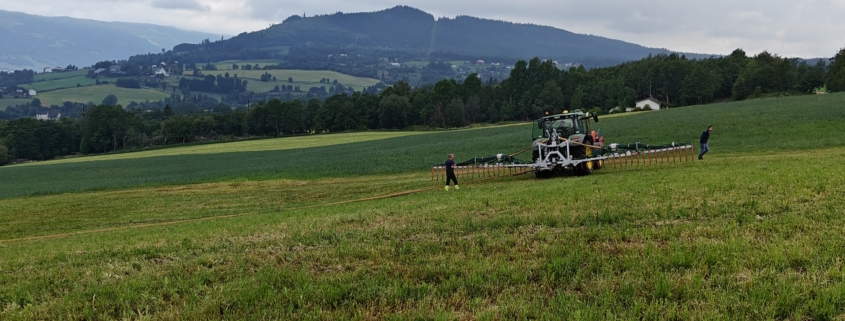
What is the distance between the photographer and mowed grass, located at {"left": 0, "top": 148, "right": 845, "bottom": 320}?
502 centimetres

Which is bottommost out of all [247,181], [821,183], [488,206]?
[247,181]

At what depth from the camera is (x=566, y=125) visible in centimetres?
2173

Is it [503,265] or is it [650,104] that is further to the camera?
[650,104]

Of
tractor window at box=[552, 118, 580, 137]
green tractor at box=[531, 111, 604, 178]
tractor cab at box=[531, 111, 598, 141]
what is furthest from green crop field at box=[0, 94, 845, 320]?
tractor window at box=[552, 118, 580, 137]

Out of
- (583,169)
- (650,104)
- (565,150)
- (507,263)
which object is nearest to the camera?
(507,263)

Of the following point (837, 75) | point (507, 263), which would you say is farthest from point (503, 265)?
point (837, 75)

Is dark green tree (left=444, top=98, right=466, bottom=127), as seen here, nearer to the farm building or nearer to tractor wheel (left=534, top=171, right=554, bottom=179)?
the farm building

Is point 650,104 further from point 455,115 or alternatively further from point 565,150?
point 565,150

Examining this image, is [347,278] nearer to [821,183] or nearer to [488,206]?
[488,206]

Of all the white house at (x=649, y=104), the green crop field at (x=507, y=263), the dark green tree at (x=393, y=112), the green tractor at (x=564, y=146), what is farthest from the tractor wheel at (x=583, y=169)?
the dark green tree at (x=393, y=112)

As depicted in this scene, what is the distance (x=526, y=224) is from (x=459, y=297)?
12.1 feet

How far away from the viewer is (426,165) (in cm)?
3456

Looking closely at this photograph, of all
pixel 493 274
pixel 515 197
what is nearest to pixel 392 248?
pixel 493 274

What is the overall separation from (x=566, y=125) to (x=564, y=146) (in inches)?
69.5
